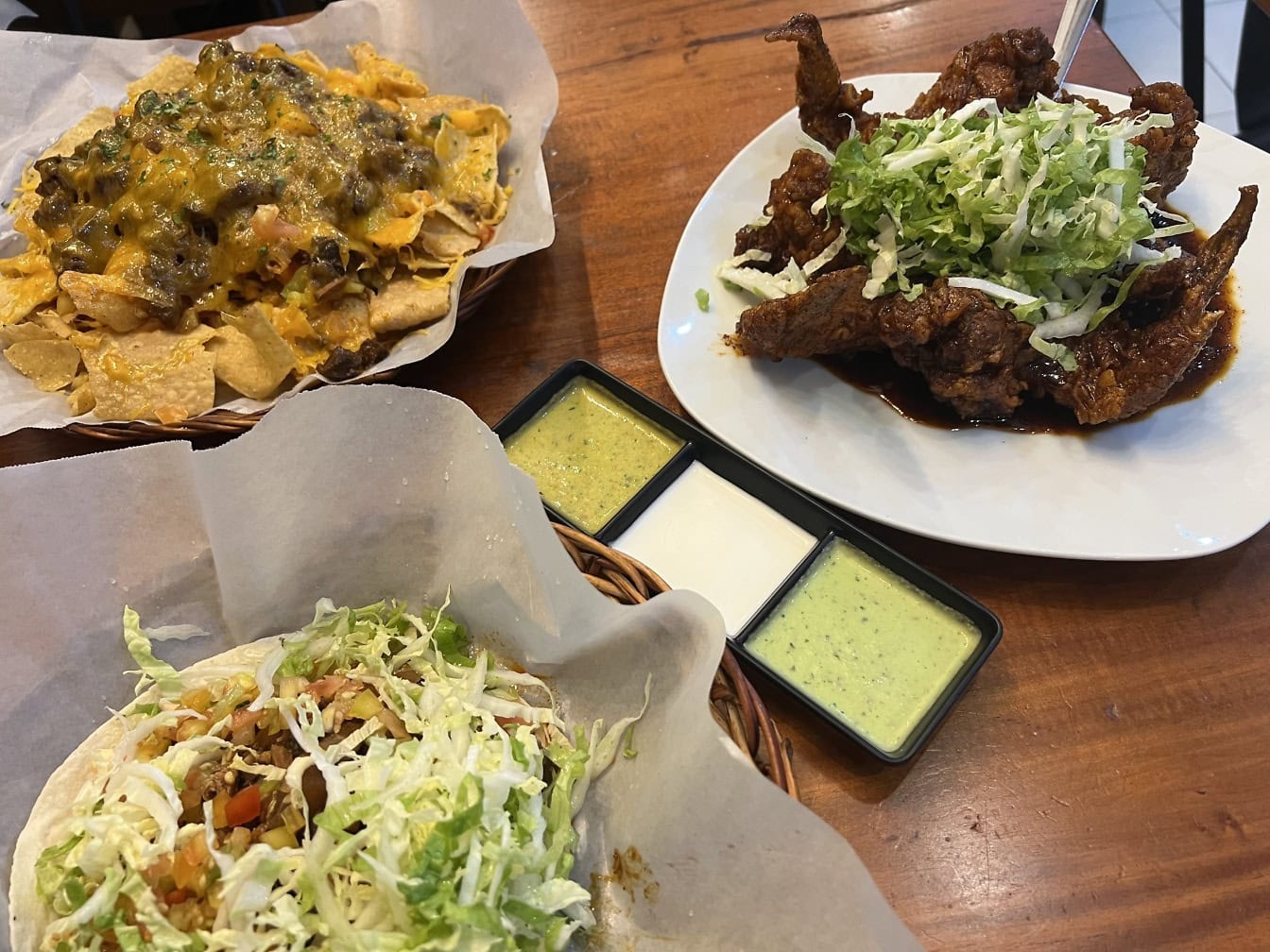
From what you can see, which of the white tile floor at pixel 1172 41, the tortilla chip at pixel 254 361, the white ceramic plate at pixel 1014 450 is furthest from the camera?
the white tile floor at pixel 1172 41

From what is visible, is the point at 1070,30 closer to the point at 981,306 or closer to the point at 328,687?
the point at 981,306

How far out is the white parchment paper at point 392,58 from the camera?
7.70ft

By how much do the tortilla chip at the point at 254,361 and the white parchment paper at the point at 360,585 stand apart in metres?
0.57

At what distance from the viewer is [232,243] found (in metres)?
2.06

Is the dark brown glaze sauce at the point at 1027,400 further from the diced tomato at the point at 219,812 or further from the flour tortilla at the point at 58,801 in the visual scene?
the diced tomato at the point at 219,812

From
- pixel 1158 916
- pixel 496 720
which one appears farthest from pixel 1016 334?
pixel 496 720

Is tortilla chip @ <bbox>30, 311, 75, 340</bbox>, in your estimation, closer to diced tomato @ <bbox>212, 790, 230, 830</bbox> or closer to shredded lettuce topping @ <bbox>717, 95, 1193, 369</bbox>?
diced tomato @ <bbox>212, 790, 230, 830</bbox>

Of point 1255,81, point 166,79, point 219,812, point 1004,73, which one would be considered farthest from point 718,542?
point 1255,81

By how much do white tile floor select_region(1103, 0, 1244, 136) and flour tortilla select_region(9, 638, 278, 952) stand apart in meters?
4.56

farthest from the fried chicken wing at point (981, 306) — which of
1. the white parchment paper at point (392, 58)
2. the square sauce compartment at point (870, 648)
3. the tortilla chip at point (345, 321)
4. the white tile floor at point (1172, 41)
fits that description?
the white tile floor at point (1172, 41)

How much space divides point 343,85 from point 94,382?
107 centimetres

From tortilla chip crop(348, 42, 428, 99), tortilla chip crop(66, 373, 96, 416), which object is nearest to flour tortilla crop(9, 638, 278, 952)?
tortilla chip crop(66, 373, 96, 416)

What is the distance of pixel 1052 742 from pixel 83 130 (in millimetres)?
2708

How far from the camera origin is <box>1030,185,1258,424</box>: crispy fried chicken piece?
1736mm
